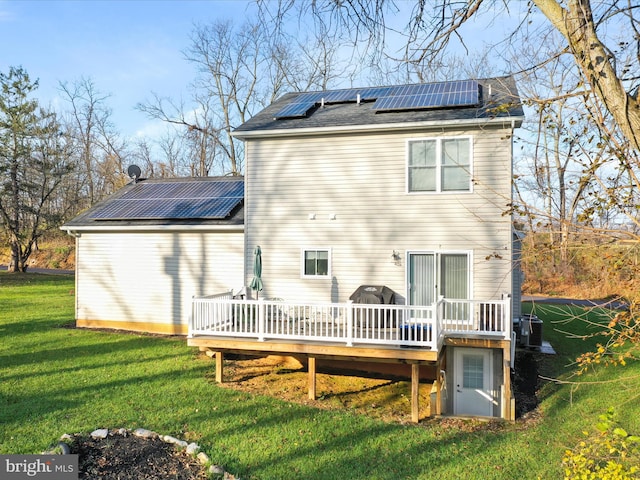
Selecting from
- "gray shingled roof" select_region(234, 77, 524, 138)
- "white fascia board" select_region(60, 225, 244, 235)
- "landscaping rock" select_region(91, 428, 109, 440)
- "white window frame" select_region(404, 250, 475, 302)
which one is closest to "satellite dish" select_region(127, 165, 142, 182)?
"white fascia board" select_region(60, 225, 244, 235)

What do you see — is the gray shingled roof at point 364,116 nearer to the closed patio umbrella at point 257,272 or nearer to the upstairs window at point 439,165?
the upstairs window at point 439,165

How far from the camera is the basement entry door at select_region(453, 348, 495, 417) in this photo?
358 inches

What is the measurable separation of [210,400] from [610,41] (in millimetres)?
7988

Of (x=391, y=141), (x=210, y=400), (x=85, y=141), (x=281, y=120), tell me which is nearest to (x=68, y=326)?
(x=210, y=400)

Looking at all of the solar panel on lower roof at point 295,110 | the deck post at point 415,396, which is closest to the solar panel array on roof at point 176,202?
the solar panel on lower roof at point 295,110

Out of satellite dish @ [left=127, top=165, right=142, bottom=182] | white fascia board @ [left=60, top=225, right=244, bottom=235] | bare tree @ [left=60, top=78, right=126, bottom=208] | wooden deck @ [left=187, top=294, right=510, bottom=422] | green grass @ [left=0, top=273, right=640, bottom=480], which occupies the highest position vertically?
bare tree @ [left=60, top=78, right=126, bottom=208]

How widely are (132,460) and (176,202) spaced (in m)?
9.59

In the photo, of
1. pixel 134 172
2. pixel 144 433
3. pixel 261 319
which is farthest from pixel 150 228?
pixel 144 433

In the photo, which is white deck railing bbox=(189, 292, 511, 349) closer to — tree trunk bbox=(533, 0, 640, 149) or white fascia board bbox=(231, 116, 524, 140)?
white fascia board bbox=(231, 116, 524, 140)

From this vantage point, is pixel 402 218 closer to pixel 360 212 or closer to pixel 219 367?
pixel 360 212

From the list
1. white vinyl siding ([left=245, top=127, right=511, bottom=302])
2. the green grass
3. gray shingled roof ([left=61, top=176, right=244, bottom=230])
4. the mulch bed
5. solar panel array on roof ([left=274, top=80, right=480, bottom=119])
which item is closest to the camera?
the mulch bed

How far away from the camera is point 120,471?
17.7 feet

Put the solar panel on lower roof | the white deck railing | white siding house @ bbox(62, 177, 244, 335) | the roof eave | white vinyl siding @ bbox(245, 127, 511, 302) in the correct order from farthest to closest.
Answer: white siding house @ bbox(62, 177, 244, 335) → the roof eave → the solar panel on lower roof → white vinyl siding @ bbox(245, 127, 511, 302) → the white deck railing

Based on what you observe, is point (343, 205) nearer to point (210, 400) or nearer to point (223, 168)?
point (210, 400)
